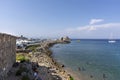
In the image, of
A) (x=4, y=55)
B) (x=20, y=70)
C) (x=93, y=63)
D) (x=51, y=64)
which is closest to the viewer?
(x=4, y=55)

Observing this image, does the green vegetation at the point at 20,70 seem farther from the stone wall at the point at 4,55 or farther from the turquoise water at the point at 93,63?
the turquoise water at the point at 93,63

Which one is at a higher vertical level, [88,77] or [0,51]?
[0,51]

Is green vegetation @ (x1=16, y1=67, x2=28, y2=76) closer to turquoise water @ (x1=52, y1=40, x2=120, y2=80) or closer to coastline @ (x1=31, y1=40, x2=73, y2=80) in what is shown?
coastline @ (x1=31, y1=40, x2=73, y2=80)

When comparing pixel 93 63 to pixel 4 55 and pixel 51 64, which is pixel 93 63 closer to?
pixel 51 64

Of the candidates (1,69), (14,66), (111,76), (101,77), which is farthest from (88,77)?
(1,69)

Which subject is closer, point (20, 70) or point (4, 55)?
point (4, 55)

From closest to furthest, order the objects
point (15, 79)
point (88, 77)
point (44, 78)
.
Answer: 1. point (15, 79)
2. point (44, 78)
3. point (88, 77)

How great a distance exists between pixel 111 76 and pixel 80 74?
477 centimetres

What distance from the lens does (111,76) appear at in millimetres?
28656

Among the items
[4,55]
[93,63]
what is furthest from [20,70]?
[93,63]

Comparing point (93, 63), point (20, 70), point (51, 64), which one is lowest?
point (93, 63)

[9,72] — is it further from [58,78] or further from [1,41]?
[58,78]

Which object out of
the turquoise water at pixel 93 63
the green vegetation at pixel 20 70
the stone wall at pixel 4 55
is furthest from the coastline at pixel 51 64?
the stone wall at pixel 4 55

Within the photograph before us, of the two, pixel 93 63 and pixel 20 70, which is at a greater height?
pixel 20 70
